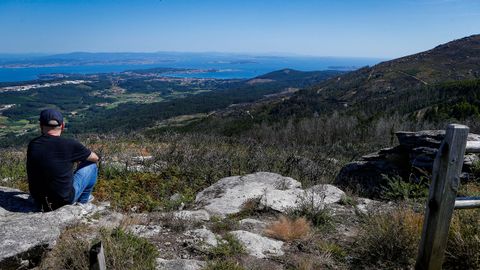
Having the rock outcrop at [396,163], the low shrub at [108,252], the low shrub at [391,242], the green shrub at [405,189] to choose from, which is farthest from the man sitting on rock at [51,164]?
the rock outcrop at [396,163]

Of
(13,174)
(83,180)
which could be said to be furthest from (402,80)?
(83,180)

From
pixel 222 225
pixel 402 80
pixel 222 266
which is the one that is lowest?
pixel 402 80

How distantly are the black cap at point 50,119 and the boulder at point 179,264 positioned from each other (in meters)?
2.58

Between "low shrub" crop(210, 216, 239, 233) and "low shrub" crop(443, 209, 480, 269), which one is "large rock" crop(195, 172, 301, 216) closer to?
"low shrub" crop(210, 216, 239, 233)

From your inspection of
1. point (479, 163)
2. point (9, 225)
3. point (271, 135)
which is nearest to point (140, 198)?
point (9, 225)

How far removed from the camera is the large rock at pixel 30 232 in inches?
144

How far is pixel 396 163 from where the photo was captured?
989cm

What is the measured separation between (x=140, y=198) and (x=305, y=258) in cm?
384

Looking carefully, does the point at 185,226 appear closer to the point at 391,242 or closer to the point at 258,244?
the point at 258,244

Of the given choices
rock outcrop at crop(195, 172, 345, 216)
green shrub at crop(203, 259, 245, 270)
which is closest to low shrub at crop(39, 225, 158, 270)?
green shrub at crop(203, 259, 245, 270)

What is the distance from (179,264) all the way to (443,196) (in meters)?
2.57

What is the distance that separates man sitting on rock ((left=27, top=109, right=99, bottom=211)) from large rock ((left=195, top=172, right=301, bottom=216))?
7.02 ft

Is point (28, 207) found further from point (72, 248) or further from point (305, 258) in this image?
point (305, 258)

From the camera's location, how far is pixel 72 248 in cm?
365
